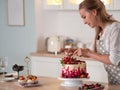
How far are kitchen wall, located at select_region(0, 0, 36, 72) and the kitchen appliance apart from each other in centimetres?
22

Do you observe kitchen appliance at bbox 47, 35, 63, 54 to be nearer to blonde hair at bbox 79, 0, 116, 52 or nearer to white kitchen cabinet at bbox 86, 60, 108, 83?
white kitchen cabinet at bbox 86, 60, 108, 83

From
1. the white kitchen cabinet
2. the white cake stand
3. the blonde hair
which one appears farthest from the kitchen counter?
the white kitchen cabinet

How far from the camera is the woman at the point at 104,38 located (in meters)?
2.47

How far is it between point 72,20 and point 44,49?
61cm

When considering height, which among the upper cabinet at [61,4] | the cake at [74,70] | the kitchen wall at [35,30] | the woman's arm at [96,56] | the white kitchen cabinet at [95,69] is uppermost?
the upper cabinet at [61,4]

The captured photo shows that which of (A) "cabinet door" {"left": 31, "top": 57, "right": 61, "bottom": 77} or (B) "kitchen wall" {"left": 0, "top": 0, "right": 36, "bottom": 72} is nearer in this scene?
(A) "cabinet door" {"left": 31, "top": 57, "right": 61, "bottom": 77}

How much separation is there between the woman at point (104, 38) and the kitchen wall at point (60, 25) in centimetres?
194

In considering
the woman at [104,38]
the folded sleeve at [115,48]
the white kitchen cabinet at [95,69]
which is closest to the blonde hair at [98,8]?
the woman at [104,38]

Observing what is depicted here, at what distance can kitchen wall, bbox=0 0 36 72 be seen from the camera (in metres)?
4.55

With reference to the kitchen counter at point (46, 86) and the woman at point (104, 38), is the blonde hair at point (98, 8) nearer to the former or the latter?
the woman at point (104, 38)

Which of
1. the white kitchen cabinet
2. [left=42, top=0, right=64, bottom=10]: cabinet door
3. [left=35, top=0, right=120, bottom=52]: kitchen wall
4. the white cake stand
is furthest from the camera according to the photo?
[left=35, top=0, right=120, bottom=52]: kitchen wall

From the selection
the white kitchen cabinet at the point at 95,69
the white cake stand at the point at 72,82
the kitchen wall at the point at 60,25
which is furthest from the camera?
the kitchen wall at the point at 60,25

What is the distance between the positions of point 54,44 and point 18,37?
58cm

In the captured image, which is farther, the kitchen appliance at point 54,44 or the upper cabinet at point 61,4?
the kitchen appliance at point 54,44
